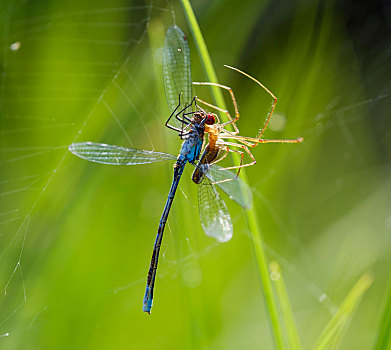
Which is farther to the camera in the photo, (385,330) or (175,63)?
(175,63)

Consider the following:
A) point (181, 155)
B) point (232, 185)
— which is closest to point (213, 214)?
point (232, 185)

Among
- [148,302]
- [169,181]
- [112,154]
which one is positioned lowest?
[148,302]

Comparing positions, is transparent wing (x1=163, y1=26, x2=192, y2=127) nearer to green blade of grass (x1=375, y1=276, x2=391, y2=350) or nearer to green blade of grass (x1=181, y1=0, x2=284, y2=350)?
green blade of grass (x1=181, y1=0, x2=284, y2=350)

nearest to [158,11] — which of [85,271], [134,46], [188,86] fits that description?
[134,46]

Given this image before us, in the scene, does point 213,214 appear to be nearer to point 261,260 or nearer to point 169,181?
point 169,181

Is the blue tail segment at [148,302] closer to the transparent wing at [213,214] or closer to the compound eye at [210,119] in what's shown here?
the transparent wing at [213,214]

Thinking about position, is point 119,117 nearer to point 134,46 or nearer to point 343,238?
point 134,46

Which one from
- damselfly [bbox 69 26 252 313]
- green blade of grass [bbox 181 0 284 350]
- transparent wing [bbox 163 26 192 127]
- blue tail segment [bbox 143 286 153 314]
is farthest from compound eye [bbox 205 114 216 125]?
blue tail segment [bbox 143 286 153 314]

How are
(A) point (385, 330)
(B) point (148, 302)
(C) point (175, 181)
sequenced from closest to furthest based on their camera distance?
(A) point (385, 330), (B) point (148, 302), (C) point (175, 181)

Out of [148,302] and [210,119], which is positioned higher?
[210,119]
